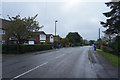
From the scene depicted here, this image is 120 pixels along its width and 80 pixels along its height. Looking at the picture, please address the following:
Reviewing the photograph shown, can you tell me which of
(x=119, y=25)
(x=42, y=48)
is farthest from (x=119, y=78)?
(x=42, y=48)

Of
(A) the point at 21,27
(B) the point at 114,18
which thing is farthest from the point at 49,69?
(B) the point at 114,18

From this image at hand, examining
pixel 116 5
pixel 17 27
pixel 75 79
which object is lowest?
pixel 75 79

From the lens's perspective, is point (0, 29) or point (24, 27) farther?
point (0, 29)

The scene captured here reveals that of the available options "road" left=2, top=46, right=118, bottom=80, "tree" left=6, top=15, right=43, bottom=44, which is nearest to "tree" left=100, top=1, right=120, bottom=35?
"road" left=2, top=46, right=118, bottom=80

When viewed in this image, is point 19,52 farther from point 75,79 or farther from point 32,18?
point 75,79

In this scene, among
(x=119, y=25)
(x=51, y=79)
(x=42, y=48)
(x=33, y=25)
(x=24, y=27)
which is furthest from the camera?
(x=42, y=48)

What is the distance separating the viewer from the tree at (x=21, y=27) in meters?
20.1

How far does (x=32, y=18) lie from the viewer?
22.1m

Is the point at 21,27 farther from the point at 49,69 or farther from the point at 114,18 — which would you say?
the point at 114,18

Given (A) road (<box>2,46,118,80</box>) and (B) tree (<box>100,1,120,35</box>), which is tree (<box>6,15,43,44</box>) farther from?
(B) tree (<box>100,1,120,35</box>)

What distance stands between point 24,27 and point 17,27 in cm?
121

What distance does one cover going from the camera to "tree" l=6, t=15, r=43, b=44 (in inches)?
793

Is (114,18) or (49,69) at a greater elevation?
(114,18)

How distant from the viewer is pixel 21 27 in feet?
66.2
